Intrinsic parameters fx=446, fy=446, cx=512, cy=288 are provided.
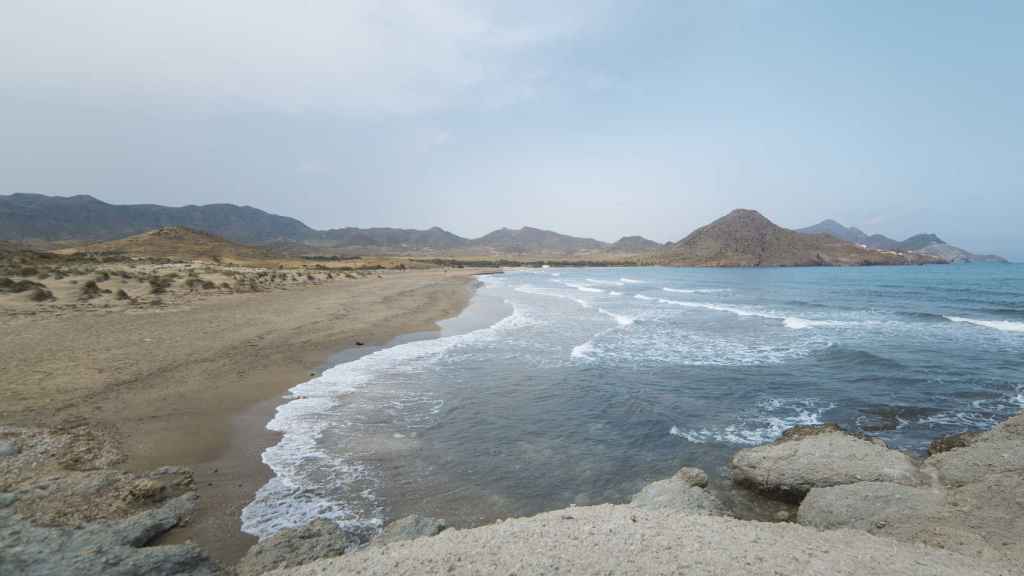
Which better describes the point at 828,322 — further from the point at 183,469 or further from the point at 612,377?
the point at 183,469

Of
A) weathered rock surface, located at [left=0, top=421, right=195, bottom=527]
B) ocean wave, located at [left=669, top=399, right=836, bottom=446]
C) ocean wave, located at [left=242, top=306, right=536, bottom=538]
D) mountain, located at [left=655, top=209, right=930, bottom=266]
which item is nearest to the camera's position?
weathered rock surface, located at [left=0, top=421, right=195, bottom=527]

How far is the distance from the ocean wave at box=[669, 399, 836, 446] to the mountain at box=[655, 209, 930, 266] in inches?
5178

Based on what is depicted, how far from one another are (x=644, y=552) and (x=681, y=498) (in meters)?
2.08

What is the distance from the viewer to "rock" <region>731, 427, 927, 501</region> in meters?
6.72

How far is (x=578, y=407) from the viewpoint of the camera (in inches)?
446

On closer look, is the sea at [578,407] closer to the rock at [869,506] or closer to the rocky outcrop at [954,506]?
the rock at [869,506]

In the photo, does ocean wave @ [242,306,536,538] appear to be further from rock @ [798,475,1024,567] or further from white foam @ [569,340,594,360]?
white foam @ [569,340,594,360]

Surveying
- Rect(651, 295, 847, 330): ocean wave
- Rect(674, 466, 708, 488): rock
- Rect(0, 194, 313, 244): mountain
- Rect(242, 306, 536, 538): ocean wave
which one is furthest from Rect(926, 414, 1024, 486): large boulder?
Rect(0, 194, 313, 244): mountain

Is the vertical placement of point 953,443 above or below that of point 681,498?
above

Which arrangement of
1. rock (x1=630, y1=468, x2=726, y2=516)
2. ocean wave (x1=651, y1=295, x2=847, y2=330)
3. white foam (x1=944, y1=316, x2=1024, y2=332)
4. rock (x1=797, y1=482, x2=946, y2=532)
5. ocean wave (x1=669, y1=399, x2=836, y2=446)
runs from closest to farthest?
rock (x1=797, y1=482, x2=946, y2=532)
rock (x1=630, y1=468, x2=726, y2=516)
ocean wave (x1=669, y1=399, x2=836, y2=446)
white foam (x1=944, y1=316, x2=1024, y2=332)
ocean wave (x1=651, y1=295, x2=847, y2=330)

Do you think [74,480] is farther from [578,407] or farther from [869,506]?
[869,506]

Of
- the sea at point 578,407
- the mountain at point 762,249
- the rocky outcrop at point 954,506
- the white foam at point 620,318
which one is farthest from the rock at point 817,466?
the mountain at point 762,249

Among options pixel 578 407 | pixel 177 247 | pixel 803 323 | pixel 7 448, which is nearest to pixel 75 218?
Result: pixel 177 247

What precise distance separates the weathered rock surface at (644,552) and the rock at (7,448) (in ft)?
19.2
